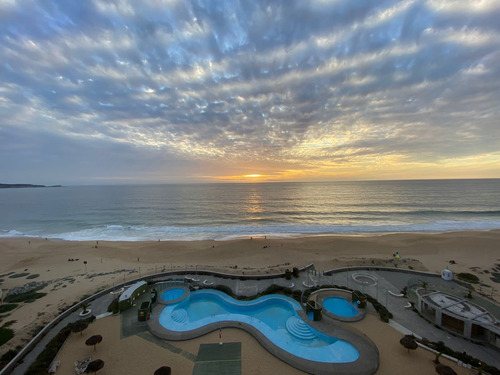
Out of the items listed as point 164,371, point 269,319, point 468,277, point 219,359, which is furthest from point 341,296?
point 164,371

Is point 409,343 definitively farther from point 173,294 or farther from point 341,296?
point 173,294

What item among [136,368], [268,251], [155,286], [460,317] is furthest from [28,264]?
[460,317]

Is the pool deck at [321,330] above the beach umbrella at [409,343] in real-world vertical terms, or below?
below

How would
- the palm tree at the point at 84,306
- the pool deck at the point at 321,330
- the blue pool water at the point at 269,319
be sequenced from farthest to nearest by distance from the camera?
the palm tree at the point at 84,306
the blue pool water at the point at 269,319
the pool deck at the point at 321,330

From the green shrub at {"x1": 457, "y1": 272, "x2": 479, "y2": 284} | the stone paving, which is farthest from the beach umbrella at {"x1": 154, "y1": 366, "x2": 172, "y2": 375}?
the green shrub at {"x1": 457, "y1": 272, "x2": 479, "y2": 284}

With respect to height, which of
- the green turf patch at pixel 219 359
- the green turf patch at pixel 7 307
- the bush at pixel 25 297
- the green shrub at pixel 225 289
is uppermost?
the green shrub at pixel 225 289

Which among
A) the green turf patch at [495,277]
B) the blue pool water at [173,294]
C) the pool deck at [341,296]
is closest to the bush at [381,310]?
the pool deck at [341,296]

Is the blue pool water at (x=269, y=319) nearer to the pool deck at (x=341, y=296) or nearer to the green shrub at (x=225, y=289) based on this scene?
the green shrub at (x=225, y=289)
